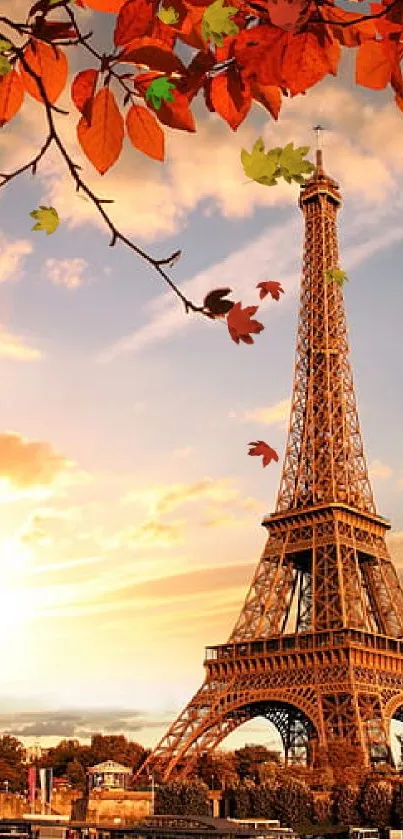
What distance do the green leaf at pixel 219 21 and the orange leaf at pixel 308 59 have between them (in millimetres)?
151

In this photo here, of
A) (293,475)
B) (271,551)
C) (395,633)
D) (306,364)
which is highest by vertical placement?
(306,364)

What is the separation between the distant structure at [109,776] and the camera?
55.2 metres

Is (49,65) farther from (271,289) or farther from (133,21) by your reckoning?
(271,289)

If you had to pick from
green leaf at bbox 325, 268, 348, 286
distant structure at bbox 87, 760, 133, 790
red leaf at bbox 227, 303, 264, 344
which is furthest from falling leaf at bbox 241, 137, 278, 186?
distant structure at bbox 87, 760, 133, 790

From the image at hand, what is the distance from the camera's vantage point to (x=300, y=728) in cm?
6125

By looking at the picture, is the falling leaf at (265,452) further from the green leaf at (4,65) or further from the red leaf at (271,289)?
the green leaf at (4,65)

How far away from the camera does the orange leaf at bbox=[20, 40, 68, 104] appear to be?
2.69 metres

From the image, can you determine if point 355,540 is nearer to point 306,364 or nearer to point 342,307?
point 306,364

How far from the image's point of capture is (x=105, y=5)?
2.57 metres

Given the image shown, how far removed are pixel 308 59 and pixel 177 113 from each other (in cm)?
40

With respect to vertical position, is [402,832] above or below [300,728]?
below

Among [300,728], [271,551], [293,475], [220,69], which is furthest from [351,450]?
[220,69]

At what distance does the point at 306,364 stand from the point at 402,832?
32.7 metres

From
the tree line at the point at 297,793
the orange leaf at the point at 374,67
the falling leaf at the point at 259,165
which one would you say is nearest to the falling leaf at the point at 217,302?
the falling leaf at the point at 259,165
